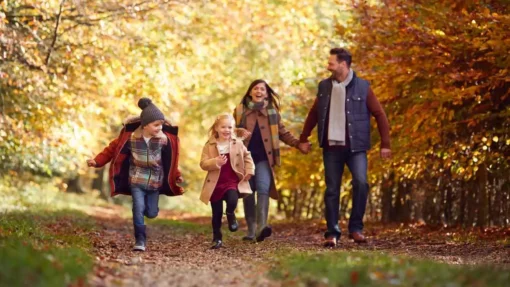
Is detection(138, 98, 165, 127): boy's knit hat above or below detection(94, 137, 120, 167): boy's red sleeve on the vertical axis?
above

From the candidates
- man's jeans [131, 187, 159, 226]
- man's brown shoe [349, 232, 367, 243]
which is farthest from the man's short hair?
man's jeans [131, 187, 159, 226]

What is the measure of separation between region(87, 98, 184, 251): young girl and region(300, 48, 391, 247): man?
77.5 inches

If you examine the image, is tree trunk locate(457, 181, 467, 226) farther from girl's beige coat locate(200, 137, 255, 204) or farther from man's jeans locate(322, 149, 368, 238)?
girl's beige coat locate(200, 137, 255, 204)

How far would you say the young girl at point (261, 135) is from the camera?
11117mm

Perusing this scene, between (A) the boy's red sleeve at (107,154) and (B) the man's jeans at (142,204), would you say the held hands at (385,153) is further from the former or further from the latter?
(A) the boy's red sleeve at (107,154)

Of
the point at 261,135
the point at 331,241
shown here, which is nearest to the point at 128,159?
the point at 261,135

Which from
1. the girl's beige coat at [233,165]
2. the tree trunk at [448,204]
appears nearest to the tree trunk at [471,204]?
the tree trunk at [448,204]

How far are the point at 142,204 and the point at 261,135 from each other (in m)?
2.17

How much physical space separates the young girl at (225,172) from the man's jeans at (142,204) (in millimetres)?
595

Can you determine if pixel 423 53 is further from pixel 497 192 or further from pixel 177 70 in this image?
pixel 177 70

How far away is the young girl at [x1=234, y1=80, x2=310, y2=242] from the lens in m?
11.1

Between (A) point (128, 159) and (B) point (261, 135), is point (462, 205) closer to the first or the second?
(B) point (261, 135)

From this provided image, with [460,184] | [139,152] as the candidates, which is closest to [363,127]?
[139,152]

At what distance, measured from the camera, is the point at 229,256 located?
909 centimetres
